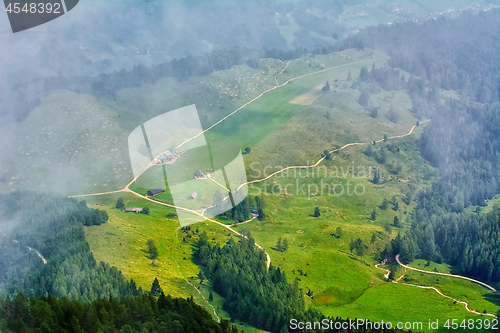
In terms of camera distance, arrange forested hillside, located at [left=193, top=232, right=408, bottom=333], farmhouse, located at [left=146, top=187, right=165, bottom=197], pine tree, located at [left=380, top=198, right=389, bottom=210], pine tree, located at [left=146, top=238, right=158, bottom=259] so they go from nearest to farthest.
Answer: forested hillside, located at [left=193, top=232, right=408, bottom=333]
pine tree, located at [left=146, top=238, right=158, bottom=259]
farmhouse, located at [left=146, top=187, right=165, bottom=197]
pine tree, located at [left=380, top=198, right=389, bottom=210]

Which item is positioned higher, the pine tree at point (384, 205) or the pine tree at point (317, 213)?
the pine tree at point (317, 213)

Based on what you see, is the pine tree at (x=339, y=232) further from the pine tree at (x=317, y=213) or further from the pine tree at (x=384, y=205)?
the pine tree at (x=384, y=205)

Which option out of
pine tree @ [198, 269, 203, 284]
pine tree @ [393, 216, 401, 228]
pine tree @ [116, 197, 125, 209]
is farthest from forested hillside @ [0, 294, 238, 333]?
pine tree @ [393, 216, 401, 228]

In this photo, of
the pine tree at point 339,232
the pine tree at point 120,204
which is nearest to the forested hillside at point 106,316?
the pine tree at point 120,204

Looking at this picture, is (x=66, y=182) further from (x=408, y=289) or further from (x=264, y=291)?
(x=408, y=289)

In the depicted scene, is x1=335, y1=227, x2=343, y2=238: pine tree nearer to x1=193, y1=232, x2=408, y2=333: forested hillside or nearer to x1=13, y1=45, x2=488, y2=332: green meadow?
x1=13, y1=45, x2=488, y2=332: green meadow

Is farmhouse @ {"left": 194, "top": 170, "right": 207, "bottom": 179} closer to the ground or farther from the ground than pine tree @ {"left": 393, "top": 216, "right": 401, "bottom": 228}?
farther from the ground

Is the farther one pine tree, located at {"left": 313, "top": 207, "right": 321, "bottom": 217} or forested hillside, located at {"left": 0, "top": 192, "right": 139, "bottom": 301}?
pine tree, located at {"left": 313, "top": 207, "right": 321, "bottom": 217}

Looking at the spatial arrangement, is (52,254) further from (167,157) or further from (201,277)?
(167,157)

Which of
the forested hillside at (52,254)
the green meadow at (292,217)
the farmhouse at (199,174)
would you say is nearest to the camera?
the forested hillside at (52,254)
